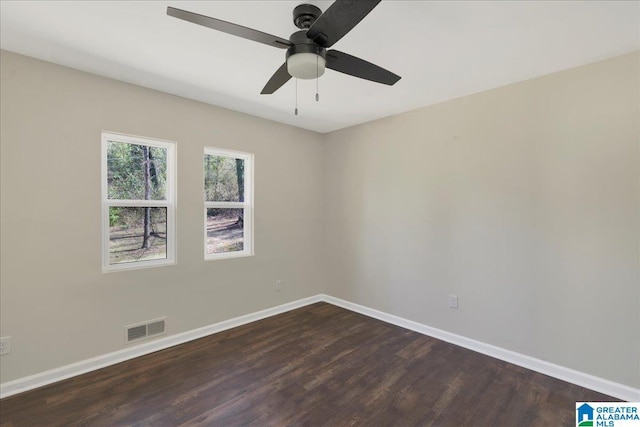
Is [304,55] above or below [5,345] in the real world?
above

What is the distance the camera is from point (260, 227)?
12.3 ft

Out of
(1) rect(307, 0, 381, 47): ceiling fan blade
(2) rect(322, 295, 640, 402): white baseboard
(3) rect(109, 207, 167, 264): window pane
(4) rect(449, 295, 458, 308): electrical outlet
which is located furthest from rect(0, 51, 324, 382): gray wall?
(4) rect(449, 295, 458, 308): electrical outlet

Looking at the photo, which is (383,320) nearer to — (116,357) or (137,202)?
(116,357)

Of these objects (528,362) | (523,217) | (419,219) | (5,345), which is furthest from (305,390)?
(523,217)

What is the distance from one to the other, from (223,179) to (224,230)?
0.62 metres

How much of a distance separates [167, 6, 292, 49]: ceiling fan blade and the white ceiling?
0.30 m

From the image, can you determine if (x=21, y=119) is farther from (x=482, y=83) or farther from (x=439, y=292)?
(x=439, y=292)

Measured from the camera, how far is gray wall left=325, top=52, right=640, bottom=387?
7.29ft

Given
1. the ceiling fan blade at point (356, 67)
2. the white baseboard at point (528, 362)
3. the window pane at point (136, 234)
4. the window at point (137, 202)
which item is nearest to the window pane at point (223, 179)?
the window at point (137, 202)

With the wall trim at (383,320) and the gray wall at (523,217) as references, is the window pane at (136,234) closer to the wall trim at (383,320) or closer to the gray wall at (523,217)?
the wall trim at (383,320)

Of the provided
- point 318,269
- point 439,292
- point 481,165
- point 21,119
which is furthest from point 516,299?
point 21,119

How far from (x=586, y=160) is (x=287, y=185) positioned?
3.10 meters

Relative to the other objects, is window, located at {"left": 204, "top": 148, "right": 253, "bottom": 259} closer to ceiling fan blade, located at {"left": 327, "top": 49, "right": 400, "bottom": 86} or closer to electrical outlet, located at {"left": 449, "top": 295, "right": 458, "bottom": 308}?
ceiling fan blade, located at {"left": 327, "top": 49, "right": 400, "bottom": 86}

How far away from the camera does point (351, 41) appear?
2035mm
